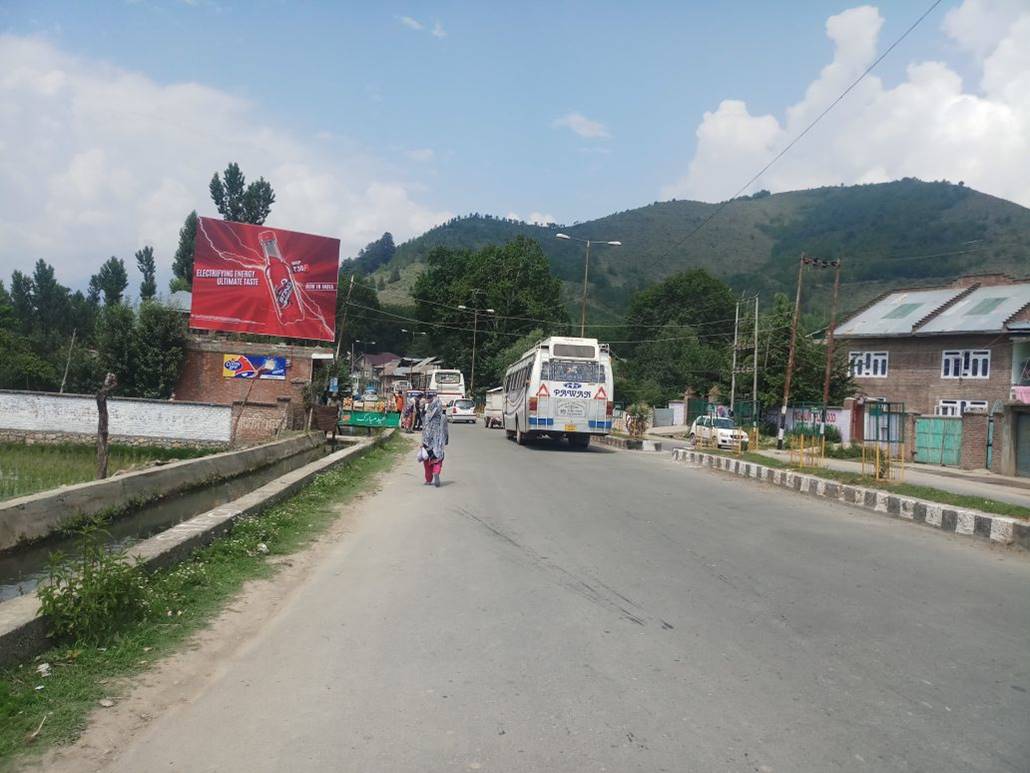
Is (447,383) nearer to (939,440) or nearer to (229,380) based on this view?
(229,380)

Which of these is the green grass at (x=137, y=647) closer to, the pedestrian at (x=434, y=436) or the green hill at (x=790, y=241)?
the pedestrian at (x=434, y=436)

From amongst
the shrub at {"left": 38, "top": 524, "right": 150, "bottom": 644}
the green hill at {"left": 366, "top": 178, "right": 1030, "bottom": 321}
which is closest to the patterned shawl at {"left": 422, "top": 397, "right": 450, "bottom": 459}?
the shrub at {"left": 38, "top": 524, "right": 150, "bottom": 644}

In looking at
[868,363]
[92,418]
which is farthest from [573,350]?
[868,363]

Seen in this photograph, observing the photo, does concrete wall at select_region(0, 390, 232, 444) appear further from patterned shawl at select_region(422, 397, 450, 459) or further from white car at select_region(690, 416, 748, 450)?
white car at select_region(690, 416, 748, 450)

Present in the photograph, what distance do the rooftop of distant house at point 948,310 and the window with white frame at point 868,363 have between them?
112cm

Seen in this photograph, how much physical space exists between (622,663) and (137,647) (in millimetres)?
2897

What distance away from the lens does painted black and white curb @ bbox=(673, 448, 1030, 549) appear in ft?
33.0

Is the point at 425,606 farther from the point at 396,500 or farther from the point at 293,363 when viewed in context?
the point at 293,363

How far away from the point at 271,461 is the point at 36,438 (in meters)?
10.5

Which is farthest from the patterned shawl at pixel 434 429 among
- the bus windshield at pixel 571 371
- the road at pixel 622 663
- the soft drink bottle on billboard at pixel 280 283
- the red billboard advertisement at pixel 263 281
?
the soft drink bottle on billboard at pixel 280 283

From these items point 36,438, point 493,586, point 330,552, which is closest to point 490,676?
point 493,586

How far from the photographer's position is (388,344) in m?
126

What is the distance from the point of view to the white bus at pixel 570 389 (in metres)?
24.0

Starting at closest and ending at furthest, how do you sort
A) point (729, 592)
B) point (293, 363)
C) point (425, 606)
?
point (425, 606)
point (729, 592)
point (293, 363)
